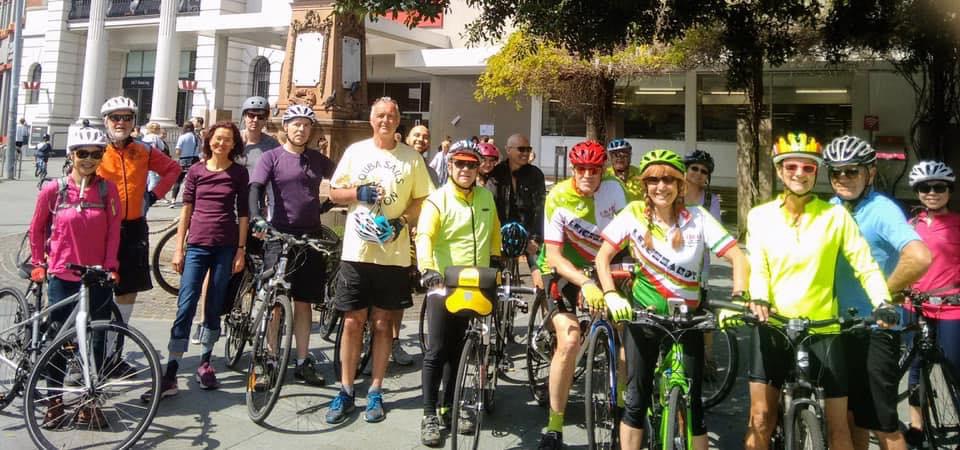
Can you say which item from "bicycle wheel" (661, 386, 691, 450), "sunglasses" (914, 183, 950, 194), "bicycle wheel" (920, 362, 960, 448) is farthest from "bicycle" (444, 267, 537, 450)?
"sunglasses" (914, 183, 950, 194)

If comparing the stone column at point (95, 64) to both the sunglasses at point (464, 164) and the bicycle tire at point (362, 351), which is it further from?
the sunglasses at point (464, 164)

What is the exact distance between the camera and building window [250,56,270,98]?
3350 cm

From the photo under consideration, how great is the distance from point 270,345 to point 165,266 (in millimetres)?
5131

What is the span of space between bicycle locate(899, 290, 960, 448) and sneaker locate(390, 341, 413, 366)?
12.4 ft

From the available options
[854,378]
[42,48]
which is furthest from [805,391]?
[42,48]

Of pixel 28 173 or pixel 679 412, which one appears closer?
pixel 679 412

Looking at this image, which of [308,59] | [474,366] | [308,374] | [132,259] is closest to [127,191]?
[132,259]

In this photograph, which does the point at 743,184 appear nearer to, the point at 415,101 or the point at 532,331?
the point at 532,331

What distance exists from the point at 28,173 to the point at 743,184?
25.6 metres

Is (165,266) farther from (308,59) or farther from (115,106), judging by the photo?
(115,106)

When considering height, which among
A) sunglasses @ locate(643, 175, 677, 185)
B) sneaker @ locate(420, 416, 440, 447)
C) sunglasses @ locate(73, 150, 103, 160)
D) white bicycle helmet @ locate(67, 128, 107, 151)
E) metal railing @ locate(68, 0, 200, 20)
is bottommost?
sneaker @ locate(420, 416, 440, 447)

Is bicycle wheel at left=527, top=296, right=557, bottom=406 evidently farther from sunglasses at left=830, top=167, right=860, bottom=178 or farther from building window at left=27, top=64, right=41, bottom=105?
building window at left=27, top=64, right=41, bottom=105

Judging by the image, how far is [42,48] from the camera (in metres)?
41.8

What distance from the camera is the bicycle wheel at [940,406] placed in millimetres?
4348
